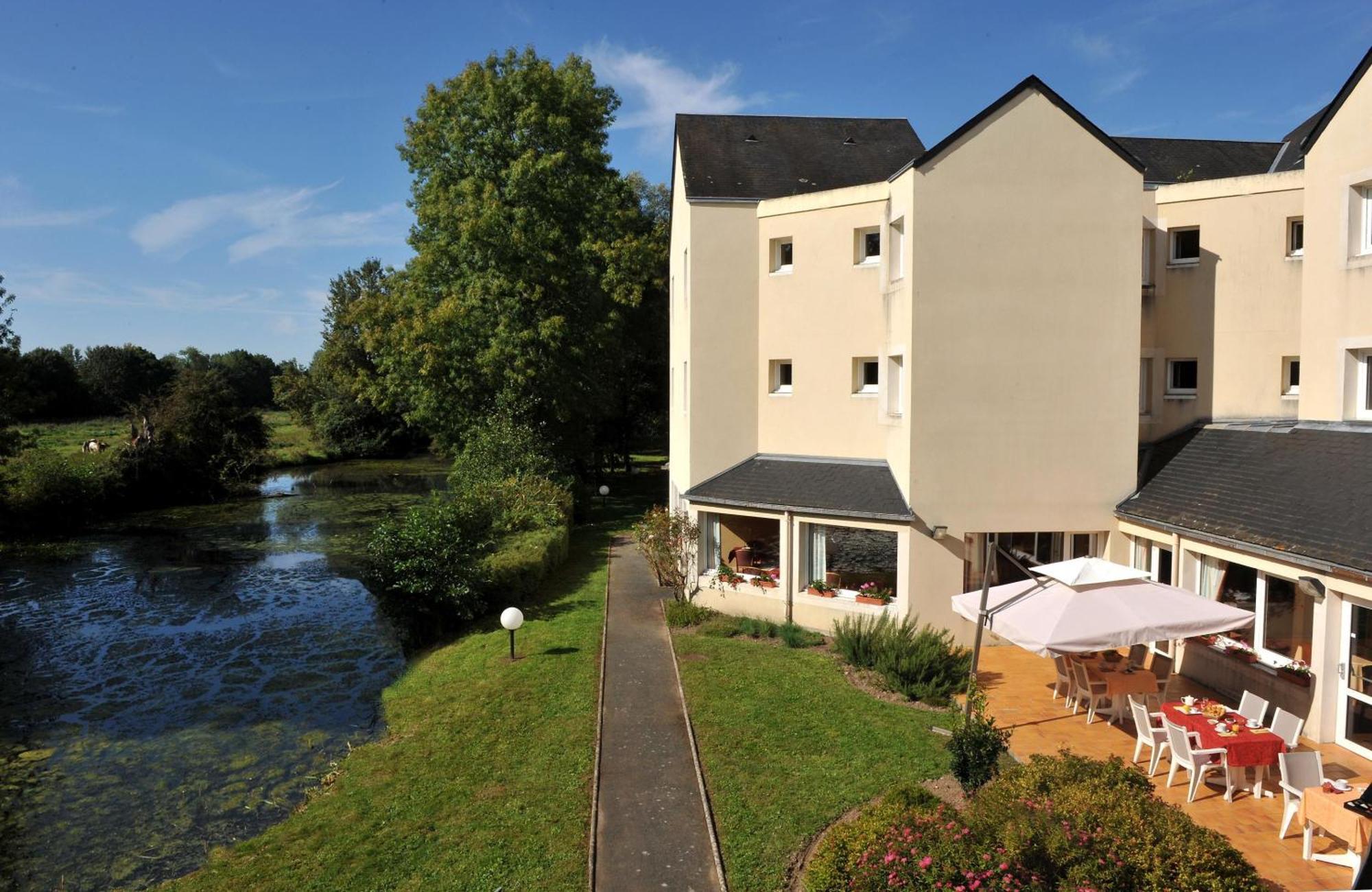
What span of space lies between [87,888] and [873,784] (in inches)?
374

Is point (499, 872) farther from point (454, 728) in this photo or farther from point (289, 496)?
point (289, 496)

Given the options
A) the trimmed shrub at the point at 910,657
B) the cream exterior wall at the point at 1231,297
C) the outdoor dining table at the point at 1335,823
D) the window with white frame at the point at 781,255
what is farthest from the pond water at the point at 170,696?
the cream exterior wall at the point at 1231,297

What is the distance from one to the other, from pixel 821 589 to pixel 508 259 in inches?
759

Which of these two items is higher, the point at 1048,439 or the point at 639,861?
the point at 1048,439

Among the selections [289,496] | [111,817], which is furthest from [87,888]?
[289,496]

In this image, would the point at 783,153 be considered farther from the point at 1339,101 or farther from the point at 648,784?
the point at 648,784

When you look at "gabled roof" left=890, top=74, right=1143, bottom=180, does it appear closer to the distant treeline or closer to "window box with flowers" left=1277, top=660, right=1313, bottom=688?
"window box with flowers" left=1277, top=660, right=1313, bottom=688

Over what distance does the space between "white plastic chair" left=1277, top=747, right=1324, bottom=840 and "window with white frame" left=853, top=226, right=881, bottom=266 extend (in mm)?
12468

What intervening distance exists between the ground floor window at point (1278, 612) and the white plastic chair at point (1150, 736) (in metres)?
2.93

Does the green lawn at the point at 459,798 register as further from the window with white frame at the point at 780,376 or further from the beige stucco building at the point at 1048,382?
the window with white frame at the point at 780,376

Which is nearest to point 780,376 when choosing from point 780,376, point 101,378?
point 780,376

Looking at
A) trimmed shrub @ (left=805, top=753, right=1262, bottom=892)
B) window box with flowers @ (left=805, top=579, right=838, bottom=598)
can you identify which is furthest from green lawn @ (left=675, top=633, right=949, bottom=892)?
window box with flowers @ (left=805, top=579, right=838, bottom=598)

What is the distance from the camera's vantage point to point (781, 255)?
20.4 metres

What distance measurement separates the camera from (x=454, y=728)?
13.5 meters
